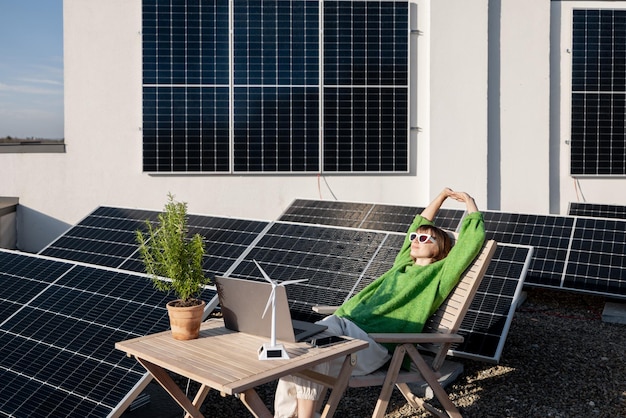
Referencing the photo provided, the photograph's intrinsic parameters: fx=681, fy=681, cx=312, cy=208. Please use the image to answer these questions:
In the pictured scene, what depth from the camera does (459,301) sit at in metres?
4.30

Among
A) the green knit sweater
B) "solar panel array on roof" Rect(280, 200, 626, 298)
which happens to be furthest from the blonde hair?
"solar panel array on roof" Rect(280, 200, 626, 298)

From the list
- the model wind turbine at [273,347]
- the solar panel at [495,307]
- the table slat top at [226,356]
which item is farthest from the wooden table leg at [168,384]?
the solar panel at [495,307]

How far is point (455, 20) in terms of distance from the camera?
10398 millimetres

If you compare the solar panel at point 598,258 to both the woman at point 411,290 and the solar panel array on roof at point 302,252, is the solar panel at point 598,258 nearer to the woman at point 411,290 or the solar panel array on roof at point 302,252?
the solar panel array on roof at point 302,252

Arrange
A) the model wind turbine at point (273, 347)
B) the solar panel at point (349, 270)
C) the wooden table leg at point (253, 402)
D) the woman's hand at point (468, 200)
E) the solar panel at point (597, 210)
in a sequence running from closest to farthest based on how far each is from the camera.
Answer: the wooden table leg at point (253, 402)
the model wind turbine at point (273, 347)
the woman's hand at point (468, 200)
the solar panel at point (349, 270)
the solar panel at point (597, 210)

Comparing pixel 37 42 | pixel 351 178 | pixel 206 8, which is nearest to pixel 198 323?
pixel 351 178

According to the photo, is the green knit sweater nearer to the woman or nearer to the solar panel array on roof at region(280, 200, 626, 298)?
the woman

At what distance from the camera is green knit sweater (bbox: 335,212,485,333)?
430 centimetres

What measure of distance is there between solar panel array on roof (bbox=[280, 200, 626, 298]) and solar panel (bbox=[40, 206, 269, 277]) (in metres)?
2.16

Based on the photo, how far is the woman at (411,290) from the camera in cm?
396

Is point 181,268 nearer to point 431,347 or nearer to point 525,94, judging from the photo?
point 431,347

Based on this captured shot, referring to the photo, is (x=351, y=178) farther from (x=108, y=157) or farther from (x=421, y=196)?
(x=108, y=157)

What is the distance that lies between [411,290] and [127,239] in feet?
13.3

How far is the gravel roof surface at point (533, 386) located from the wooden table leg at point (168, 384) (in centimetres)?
80
